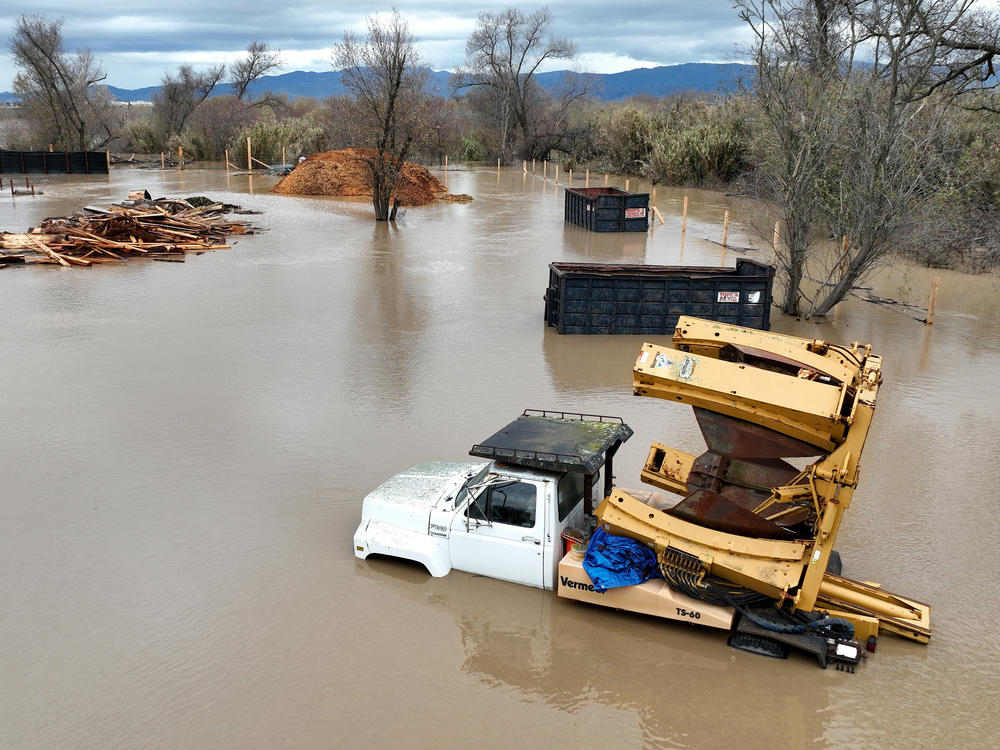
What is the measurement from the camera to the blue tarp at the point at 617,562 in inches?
295

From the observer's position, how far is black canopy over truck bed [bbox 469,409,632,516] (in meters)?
7.90

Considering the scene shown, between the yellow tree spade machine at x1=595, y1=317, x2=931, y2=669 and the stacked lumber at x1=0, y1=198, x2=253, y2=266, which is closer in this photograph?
the yellow tree spade machine at x1=595, y1=317, x2=931, y2=669

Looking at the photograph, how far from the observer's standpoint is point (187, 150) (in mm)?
61156

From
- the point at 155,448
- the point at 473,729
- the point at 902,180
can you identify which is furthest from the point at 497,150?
the point at 473,729

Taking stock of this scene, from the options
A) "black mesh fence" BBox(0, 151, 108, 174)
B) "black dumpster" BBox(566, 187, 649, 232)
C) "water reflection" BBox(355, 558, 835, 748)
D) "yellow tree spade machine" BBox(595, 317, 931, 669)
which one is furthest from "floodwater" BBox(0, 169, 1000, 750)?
"black mesh fence" BBox(0, 151, 108, 174)

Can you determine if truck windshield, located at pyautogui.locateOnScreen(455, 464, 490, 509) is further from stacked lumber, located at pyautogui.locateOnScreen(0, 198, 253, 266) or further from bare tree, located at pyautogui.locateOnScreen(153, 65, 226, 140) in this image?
bare tree, located at pyautogui.locateOnScreen(153, 65, 226, 140)

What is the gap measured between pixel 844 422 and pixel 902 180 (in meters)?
12.3

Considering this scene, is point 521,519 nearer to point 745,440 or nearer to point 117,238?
point 745,440

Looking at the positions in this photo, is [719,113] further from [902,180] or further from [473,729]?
[473,729]

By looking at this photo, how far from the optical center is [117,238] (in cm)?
2667

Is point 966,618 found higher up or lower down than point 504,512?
lower down

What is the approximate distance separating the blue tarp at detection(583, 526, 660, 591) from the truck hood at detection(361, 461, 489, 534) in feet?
5.43

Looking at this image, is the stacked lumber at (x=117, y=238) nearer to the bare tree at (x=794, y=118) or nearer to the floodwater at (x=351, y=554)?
the floodwater at (x=351, y=554)

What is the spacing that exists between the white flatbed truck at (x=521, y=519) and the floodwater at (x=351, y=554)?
259 millimetres
